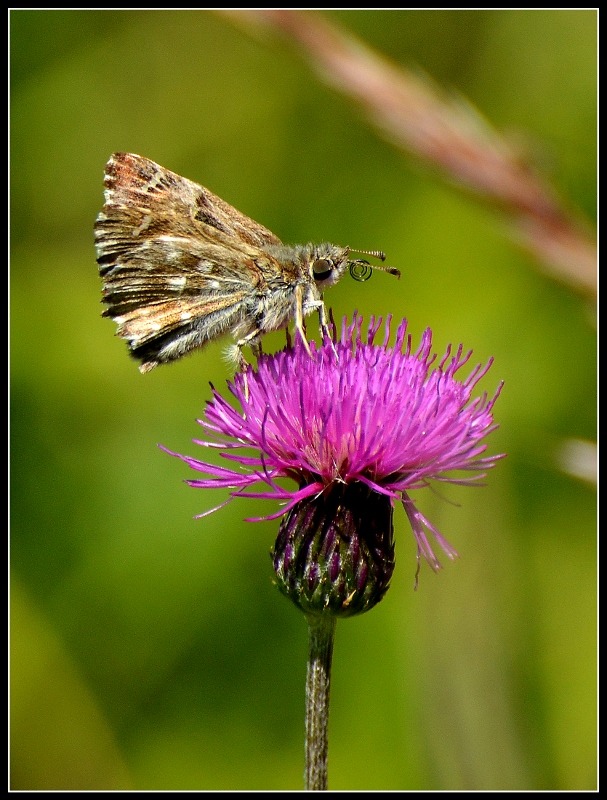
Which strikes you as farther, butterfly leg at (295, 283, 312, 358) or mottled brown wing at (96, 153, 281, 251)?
mottled brown wing at (96, 153, 281, 251)

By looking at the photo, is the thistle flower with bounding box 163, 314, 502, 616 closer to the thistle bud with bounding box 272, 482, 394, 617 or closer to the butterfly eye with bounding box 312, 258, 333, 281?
the thistle bud with bounding box 272, 482, 394, 617

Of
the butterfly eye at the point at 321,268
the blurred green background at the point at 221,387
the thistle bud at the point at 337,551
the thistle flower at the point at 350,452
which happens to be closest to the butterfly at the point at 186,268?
the butterfly eye at the point at 321,268

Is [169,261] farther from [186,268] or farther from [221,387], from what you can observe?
[221,387]

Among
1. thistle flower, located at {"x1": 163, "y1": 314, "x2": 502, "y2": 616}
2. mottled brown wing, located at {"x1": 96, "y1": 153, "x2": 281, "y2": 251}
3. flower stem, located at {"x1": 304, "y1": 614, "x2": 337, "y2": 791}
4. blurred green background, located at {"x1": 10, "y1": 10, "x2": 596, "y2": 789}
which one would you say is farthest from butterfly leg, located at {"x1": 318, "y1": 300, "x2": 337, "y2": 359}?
flower stem, located at {"x1": 304, "y1": 614, "x2": 337, "y2": 791}

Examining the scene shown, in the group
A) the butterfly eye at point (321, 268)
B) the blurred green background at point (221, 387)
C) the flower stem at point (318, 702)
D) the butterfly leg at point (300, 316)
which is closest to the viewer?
the flower stem at point (318, 702)

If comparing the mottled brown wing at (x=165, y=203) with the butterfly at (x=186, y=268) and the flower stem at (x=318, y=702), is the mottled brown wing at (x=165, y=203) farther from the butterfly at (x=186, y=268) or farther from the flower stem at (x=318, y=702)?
the flower stem at (x=318, y=702)

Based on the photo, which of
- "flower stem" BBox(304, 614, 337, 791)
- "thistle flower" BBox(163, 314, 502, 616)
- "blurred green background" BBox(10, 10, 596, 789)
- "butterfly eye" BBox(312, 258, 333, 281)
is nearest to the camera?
"flower stem" BBox(304, 614, 337, 791)

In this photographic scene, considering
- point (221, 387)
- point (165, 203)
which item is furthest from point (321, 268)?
point (221, 387)
